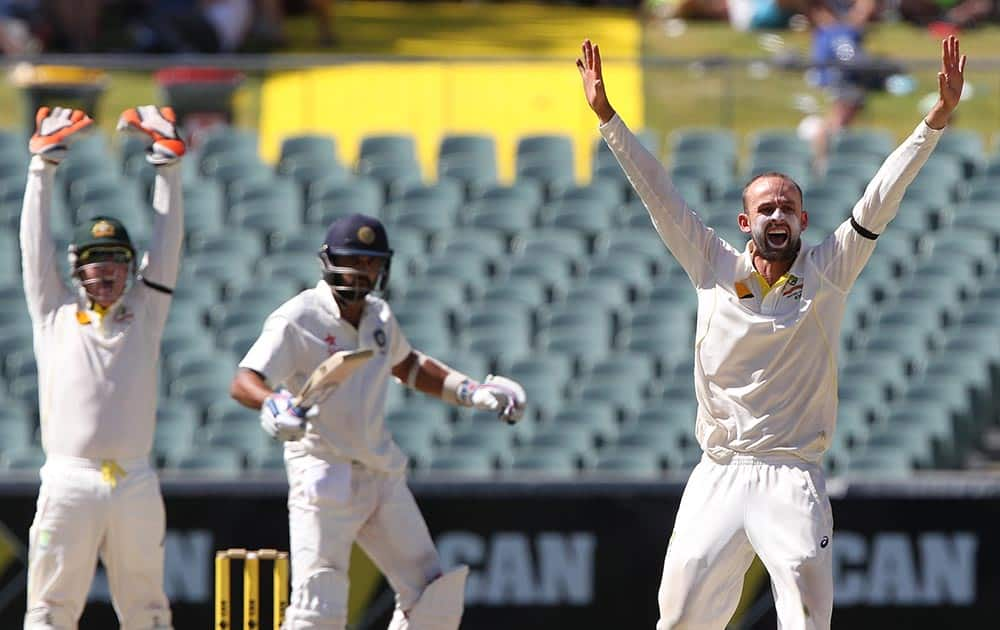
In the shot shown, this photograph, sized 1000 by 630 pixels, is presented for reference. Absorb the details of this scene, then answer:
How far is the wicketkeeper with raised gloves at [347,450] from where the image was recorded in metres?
7.88

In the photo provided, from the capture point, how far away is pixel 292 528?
8.00 metres

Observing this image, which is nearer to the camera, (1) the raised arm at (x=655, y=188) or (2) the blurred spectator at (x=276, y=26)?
(1) the raised arm at (x=655, y=188)

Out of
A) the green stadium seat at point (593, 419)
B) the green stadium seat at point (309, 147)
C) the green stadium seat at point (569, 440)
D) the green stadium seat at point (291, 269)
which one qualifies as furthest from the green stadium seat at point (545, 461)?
the green stadium seat at point (309, 147)

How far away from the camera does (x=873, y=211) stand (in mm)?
7176

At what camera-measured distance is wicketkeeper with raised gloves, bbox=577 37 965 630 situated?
7152 millimetres

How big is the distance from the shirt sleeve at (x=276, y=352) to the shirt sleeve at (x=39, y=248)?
0.93 m

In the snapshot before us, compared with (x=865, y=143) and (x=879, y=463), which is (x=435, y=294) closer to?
(x=879, y=463)

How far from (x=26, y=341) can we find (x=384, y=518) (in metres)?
6.30

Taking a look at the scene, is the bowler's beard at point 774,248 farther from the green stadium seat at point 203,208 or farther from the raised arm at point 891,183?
the green stadium seat at point 203,208

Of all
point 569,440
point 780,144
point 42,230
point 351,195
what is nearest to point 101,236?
point 42,230

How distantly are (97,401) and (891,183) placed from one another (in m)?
3.27

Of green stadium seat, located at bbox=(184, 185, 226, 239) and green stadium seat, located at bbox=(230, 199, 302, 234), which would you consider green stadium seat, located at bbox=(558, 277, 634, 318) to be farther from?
green stadium seat, located at bbox=(184, 185, 226, 239)

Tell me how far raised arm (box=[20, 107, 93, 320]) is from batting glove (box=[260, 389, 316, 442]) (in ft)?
4.00

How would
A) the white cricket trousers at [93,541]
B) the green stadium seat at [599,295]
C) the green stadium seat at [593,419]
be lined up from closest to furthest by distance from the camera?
the white cricket trousers at [93,541] < the green stadium seat at [593,419] < the green stadium seat at [599,295]
